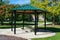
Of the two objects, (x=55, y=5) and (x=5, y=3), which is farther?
(x=5, y=3)

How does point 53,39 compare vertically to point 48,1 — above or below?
below

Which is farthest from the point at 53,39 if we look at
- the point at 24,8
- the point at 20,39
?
the point at 24,8

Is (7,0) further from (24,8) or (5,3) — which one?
(24,8)

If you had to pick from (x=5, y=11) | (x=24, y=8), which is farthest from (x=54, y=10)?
(x=24, y=8)

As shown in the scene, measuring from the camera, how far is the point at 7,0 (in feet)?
138

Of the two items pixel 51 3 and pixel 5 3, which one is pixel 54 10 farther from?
pixel 5 3

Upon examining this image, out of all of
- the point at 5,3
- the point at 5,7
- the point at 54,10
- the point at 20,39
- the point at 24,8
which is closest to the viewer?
the point at 20,39

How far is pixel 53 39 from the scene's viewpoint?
50.8 feet

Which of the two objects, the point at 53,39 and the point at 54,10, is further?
the point at 54,10

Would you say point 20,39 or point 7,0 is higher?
point 7,0

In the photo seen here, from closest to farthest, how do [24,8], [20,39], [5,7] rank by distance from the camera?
[20,39] < [24,8] < [5,7]

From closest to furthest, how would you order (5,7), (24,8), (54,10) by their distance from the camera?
(24,8)
(54,10)
(5,7)

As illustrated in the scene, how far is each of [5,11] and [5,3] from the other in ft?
13.6

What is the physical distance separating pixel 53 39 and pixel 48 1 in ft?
69.6
